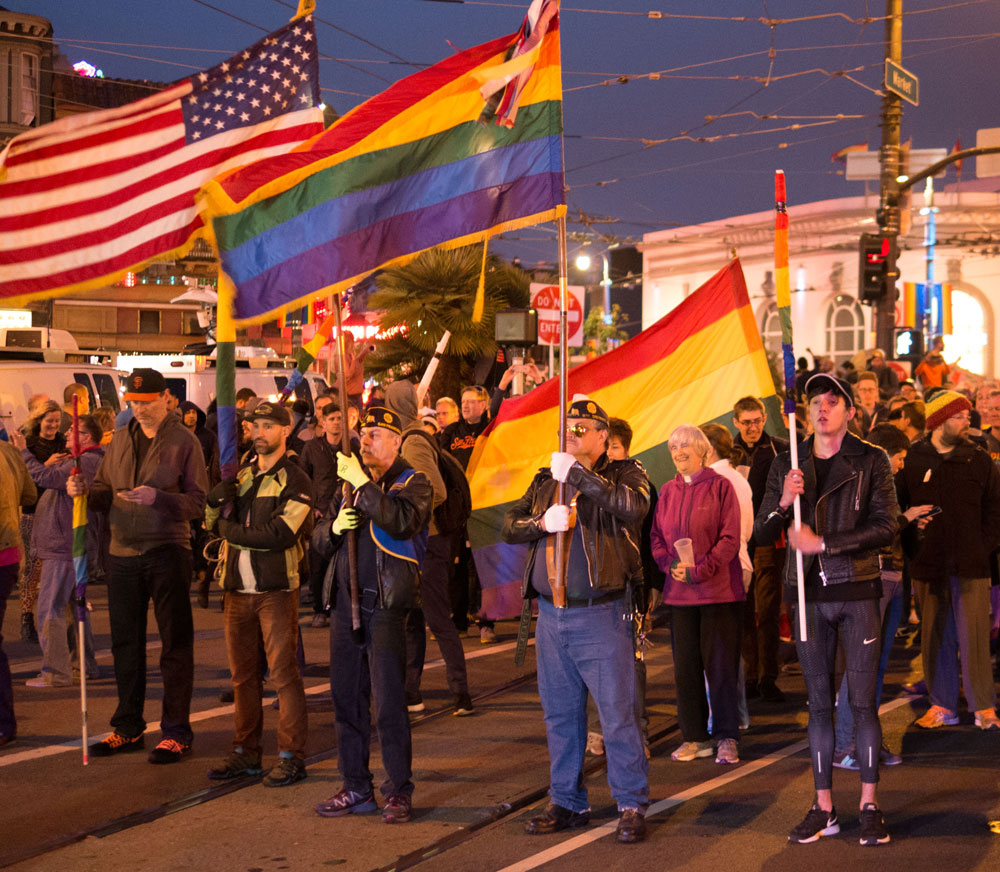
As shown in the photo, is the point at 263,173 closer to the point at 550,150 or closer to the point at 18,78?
the point at 550,150

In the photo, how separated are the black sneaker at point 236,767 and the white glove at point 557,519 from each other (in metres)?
2.47

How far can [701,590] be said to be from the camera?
24.7 feet

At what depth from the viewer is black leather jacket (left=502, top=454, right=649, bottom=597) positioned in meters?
6.12

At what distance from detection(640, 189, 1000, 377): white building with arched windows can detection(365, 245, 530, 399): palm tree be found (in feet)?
102

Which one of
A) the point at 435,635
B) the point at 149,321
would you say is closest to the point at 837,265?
the point at 149,321

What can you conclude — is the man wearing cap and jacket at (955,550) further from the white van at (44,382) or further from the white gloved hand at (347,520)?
the white van at (44,382)

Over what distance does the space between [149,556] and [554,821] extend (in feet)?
10.1

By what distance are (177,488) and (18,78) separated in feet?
139

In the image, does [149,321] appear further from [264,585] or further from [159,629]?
[264,585]

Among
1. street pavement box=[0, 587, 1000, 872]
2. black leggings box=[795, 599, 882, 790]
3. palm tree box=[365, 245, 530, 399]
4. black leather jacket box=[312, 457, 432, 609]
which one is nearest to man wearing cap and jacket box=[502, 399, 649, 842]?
street pavement box=[0, 587, 1000, 872]

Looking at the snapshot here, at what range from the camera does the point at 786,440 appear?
884 centimetres

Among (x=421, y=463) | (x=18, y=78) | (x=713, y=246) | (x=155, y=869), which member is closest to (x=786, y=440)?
(x=421, y=463)

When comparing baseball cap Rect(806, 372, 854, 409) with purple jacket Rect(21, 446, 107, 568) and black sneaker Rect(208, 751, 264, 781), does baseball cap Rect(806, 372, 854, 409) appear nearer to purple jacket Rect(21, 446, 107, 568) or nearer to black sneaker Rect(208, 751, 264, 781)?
black sneaker Rect(208, 751, 264, 781)

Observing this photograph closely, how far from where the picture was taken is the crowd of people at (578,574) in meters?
6.20
